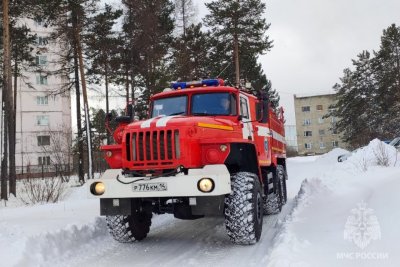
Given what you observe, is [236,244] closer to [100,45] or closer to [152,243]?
[152,243]

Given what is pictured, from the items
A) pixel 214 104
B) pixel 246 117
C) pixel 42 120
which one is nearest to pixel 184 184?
pixel 214 104

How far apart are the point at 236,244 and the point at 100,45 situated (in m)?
20.1

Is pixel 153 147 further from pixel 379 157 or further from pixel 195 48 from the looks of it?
pixel 195 48

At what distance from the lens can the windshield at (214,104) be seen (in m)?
7.73

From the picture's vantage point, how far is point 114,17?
26281mm

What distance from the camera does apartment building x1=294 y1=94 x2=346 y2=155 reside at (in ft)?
286

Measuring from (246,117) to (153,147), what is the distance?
2295 mm

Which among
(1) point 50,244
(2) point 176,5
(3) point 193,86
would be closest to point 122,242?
(1) point 50,244

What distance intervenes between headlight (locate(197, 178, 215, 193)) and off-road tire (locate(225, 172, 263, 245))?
0.58 m

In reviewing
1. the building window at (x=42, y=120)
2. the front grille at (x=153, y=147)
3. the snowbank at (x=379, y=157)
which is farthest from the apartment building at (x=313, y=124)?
the front grille at (x=153, y=147)

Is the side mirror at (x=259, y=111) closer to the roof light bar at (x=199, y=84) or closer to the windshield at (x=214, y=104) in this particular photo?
the windshield at (x=214, y=104)

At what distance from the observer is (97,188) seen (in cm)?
648

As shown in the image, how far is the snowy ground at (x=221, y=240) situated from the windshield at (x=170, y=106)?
2190 mm

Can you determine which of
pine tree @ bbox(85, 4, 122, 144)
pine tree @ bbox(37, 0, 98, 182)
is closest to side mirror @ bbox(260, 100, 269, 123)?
pine tree @ bbox(37, 0, 98, 182)
